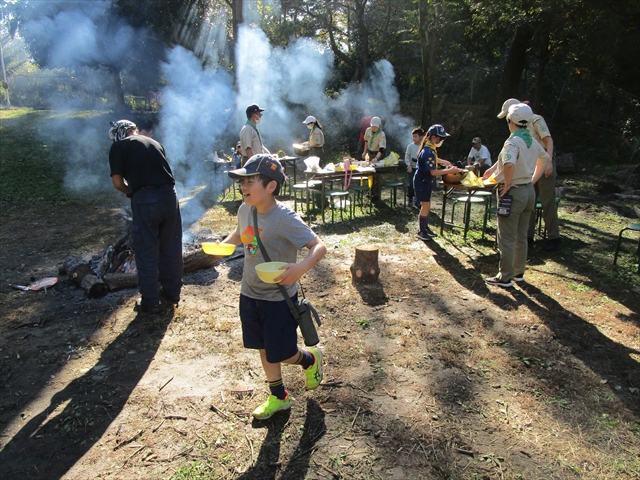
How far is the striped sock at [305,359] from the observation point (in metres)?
2.97

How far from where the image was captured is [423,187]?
273 inches

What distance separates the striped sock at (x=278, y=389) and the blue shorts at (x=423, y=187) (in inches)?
186

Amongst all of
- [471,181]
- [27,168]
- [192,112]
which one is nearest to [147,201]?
[471,181]

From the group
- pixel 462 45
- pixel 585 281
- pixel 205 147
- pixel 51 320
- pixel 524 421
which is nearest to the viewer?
pixel 524 421

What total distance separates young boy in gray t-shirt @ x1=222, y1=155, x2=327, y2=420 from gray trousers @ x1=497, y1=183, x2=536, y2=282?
324 cm

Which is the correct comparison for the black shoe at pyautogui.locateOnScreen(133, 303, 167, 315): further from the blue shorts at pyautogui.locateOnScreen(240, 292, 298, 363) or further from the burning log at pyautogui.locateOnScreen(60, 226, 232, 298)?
the blue shorts at pyautogui.locateOnScreen(240, 292, 298, 363)

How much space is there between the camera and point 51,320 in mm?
4598

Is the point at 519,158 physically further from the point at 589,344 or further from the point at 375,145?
the point at 375,145

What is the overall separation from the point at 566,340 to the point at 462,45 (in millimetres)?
17648

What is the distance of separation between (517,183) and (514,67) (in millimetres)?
14530

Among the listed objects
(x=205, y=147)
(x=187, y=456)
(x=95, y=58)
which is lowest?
(x=187, y=456)

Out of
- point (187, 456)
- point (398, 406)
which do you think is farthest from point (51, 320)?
point (398, 406)

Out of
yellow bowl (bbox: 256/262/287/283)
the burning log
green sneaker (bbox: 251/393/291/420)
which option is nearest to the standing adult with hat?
the burning log

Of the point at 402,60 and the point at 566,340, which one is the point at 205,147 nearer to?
the point at 402,60
